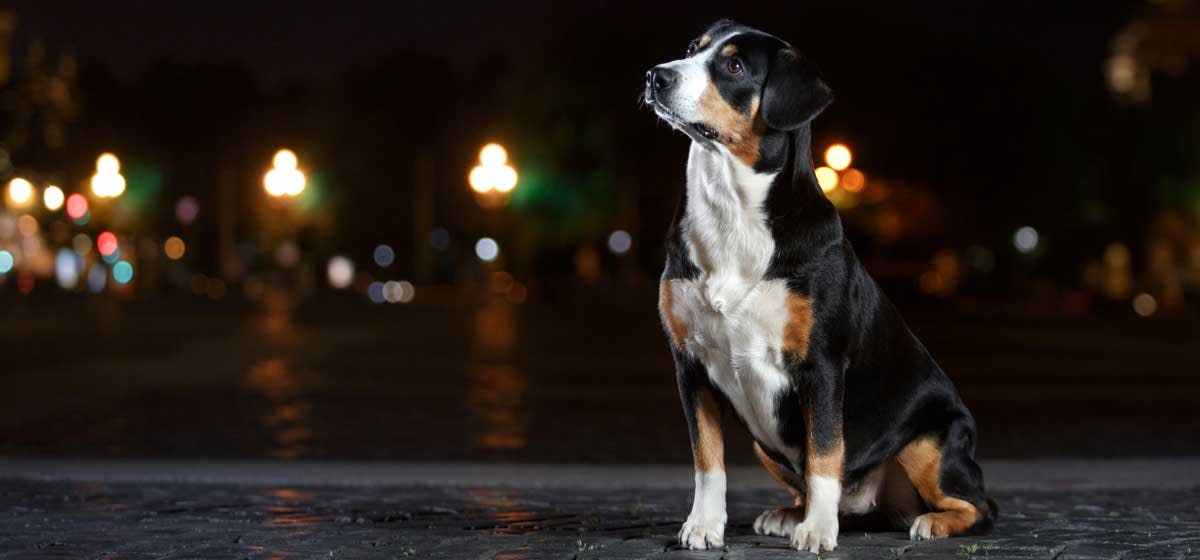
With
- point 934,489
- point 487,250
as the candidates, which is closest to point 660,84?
point 934,489

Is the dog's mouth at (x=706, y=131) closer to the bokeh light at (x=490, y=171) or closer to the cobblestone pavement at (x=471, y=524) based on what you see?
the cobblestone pavement at (x=471, y=524)

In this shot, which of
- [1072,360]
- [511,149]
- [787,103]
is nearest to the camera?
[787,103]

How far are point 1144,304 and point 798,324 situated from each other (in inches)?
2527

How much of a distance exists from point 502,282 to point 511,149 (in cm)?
1354

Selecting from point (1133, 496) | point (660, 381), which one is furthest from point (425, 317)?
point (1133, 496)

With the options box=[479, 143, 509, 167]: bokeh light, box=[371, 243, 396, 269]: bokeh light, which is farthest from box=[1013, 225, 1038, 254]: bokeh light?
box=[371, 243, 396, 269]: bokeh light

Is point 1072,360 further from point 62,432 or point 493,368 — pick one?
point 62,432

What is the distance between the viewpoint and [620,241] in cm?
7219

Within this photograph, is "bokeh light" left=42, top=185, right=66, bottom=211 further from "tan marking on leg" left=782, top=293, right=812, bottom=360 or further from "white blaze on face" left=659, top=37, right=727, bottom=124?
"white blaze on face" left=659, top=37, right=727, bottom=124

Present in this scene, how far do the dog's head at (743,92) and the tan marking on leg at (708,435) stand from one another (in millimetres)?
993

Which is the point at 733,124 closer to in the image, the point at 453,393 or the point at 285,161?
the point at 453,393

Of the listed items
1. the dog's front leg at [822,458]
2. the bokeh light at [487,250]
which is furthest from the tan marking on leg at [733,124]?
the bokeh light at [487,250]

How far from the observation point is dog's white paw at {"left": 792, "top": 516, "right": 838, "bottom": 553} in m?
6.72

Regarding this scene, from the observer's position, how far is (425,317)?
166ft
